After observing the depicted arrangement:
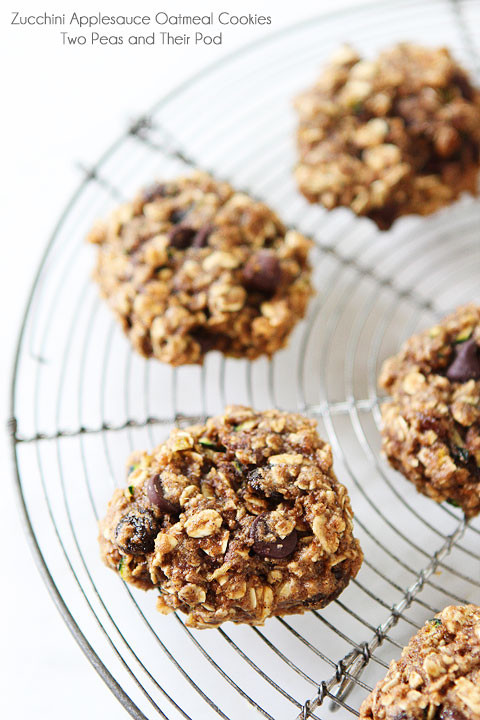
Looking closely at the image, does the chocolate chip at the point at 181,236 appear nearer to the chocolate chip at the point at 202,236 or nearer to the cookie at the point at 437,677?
the chocolate chip at the point at 202,236

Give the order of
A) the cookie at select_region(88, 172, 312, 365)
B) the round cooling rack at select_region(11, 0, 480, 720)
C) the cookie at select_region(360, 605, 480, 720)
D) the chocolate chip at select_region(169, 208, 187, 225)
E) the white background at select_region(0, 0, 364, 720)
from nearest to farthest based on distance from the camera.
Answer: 1. the cookie at select_region(360, 605, 480, 720)
2. the round cooling rack at select_region(11, 0, 480, 720)
3. the cookie at select_region(88, 172, 312, 365)
4. the chocolate chip at select_region(169, 208, 187, 225)
5. the white background at select_region(0, 0, 364, 720)

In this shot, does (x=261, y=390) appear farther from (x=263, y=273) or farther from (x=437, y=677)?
(x=437, y=677)

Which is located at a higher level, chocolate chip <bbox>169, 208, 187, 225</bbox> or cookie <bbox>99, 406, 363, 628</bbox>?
chocolate chip <bbox>169, 208, 187, 225</bbox>

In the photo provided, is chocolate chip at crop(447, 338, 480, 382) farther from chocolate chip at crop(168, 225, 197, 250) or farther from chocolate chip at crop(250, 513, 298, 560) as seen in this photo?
chocolate chip at crop(168, 225, 197, 250)

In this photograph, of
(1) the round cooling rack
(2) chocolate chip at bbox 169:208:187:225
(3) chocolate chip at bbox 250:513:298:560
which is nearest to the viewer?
(3) chocolate chip at bbox 250:513:298:560

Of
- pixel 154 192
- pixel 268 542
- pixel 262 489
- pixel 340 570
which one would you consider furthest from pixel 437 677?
pixel 154 192

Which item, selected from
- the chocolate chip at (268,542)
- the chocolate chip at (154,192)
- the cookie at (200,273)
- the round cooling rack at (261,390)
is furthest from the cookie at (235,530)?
the chocolate chip at (154,192)

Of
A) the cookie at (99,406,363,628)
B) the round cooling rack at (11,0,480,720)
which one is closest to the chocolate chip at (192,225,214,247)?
the round cooling rack at (11,0,480,720)
